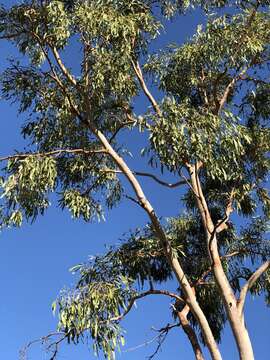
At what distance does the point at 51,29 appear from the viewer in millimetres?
8930

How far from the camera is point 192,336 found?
8227 mm

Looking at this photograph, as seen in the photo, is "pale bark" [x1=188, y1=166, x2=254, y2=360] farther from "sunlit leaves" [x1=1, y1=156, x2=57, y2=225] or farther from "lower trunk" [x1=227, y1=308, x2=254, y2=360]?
"sunlit leaves" [x1=1, y1=156, x2=57, y2=225]

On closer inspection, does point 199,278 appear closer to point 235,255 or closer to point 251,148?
point 235,255

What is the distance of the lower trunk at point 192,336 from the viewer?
8086mm

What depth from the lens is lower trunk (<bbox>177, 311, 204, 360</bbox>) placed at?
809 cm

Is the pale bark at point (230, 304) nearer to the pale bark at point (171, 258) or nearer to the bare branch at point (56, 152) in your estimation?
the pale bark at point (171, 258)

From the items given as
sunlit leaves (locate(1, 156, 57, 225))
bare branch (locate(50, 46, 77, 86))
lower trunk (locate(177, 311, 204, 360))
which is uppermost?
bare branch (locate(50, 46, 77, 86))

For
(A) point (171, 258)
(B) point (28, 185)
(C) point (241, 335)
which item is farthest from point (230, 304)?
(B) point (28, 185)

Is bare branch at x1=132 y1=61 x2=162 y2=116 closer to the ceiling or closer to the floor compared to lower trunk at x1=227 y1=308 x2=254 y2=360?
closer to the ceiling

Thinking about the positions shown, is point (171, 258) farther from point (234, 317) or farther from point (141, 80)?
point (141, 80)

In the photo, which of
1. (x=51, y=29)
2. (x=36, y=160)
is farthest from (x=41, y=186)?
(x=51, y=29)

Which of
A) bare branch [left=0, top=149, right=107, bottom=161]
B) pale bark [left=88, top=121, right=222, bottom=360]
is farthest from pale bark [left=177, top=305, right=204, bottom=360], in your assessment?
bare branch [left=0, top=149, right=107, bottom=161]

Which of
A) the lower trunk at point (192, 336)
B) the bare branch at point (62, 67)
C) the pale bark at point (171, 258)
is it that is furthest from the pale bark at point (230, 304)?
the bare branch at point (62, 67)

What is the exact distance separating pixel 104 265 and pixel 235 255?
2.28 metres
